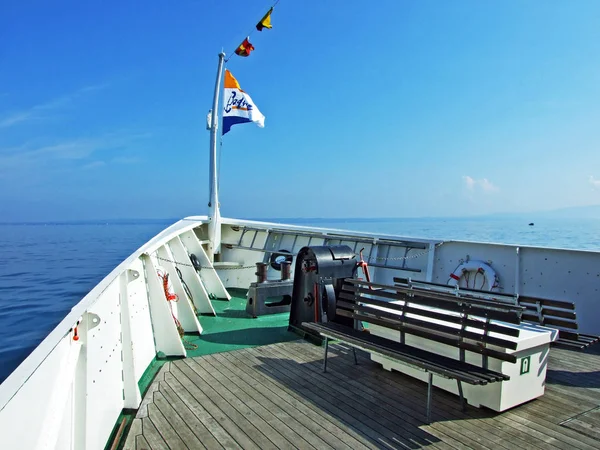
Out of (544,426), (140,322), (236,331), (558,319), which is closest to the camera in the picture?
(544,426)

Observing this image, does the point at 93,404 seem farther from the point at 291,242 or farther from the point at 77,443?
the point at 291,242

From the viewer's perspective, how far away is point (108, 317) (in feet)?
10.8

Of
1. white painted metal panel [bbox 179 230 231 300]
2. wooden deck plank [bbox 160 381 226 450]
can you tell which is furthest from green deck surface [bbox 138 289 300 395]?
white painted metal panel [bbox 179 230 231 300]

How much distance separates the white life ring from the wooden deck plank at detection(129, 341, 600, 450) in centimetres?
201

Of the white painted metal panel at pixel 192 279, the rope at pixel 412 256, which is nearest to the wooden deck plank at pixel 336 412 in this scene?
the white painted metal panel at pixel 192 279

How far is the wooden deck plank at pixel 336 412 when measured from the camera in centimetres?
296

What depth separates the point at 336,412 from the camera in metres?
3.40

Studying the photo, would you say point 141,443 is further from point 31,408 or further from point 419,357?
point 419,357

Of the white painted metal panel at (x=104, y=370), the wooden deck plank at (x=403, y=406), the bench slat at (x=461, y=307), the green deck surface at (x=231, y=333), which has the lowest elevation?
the green deck surface at (x=231, y=333)

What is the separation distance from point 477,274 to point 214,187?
5760 millimetres

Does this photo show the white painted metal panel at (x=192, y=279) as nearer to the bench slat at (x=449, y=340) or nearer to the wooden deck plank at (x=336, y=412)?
the wooden deck plank at (x=336, y=412)

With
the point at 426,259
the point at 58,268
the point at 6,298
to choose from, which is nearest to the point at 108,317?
the point at 426,259

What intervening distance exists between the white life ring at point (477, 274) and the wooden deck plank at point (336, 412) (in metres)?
2.01

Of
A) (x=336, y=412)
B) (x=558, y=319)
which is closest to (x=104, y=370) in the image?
(x=336, y=412)
